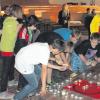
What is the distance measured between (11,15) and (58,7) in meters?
12.7

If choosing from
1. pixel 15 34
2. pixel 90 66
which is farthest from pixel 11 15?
pixel 90 66

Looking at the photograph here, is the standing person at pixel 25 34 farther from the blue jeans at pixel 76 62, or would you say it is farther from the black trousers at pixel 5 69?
the blue jeans at pixel 76 62

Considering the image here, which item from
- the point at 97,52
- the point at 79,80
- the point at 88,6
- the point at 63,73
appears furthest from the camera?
the point at 88,6

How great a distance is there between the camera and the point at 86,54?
6590 millimetres

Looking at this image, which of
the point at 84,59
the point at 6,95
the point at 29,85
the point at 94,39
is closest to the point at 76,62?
the point at 84,59

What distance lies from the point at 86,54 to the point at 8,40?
1545mm

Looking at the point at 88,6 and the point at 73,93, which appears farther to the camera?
the point at 88,6

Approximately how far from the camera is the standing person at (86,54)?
6.41 m

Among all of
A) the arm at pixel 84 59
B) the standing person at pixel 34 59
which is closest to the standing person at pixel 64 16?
the arm at pixel 84 59

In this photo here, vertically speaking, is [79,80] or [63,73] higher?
[79,80]

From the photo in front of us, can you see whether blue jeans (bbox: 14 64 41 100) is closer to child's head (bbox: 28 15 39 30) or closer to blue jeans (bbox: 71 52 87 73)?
child's head (bbox: 28 15 39 30)

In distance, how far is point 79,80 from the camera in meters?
4.85

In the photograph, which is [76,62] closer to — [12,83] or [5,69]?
[12,83]

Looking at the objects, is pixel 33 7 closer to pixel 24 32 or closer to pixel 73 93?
pixel 24 32
